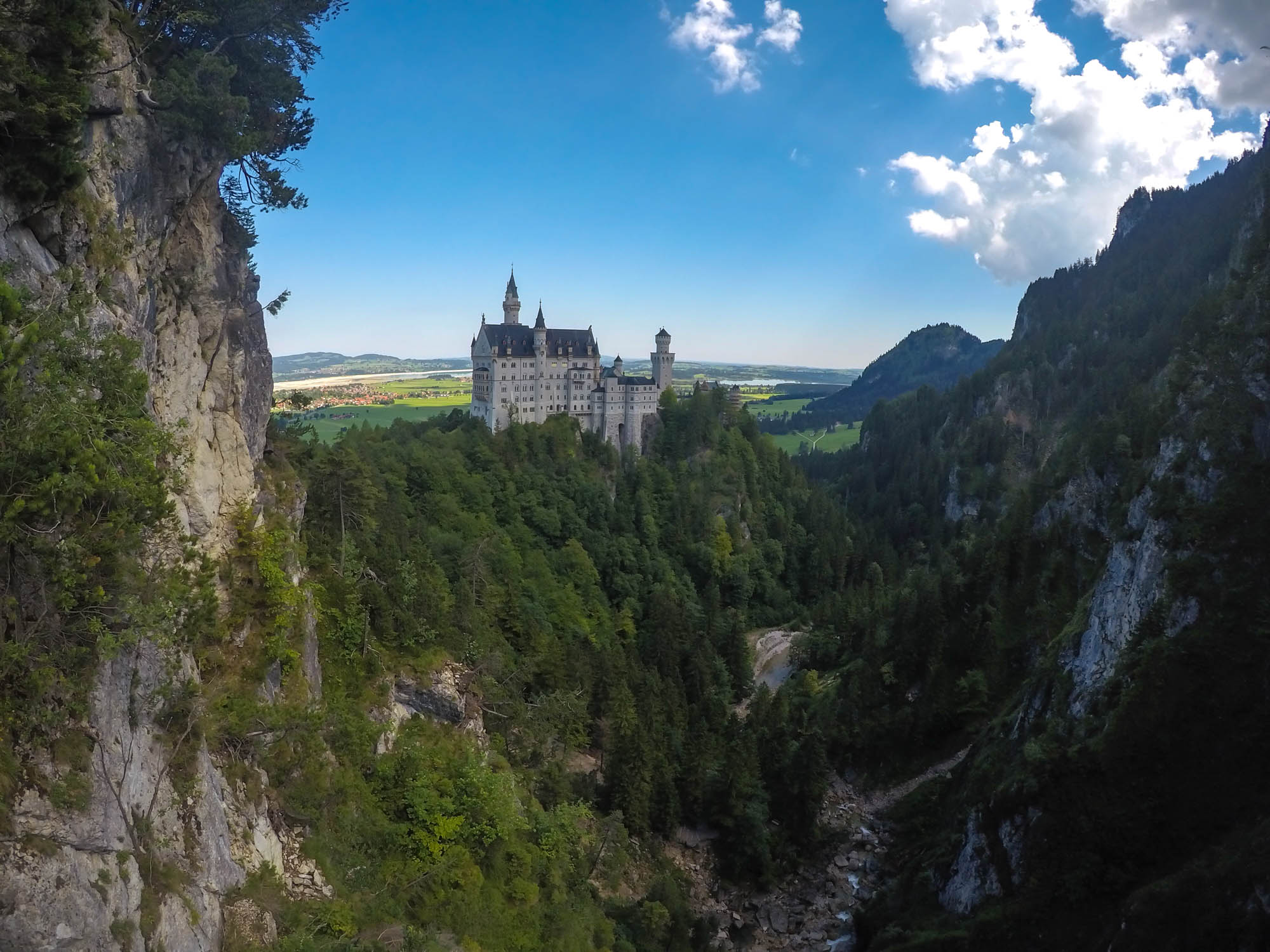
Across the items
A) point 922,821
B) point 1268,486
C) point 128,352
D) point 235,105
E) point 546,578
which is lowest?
point 922,821

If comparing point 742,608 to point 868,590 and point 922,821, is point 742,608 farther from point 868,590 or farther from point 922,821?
point 922,821

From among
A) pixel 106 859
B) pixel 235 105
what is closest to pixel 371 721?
pixel 106 859

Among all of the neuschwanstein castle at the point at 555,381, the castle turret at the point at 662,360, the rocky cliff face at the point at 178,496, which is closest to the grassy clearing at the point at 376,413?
the neuschwanstein castle at the point at 555,381

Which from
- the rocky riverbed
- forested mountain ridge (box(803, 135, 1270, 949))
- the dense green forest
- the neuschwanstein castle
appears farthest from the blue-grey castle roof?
the rocky riverbed

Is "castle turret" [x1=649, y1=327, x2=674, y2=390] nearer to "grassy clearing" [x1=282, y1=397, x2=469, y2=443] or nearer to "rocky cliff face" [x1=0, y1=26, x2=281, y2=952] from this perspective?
"grassy clearing" [x1=282, y1=397, x2=469, y2=443]

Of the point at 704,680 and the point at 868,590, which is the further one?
the point at 868,590
